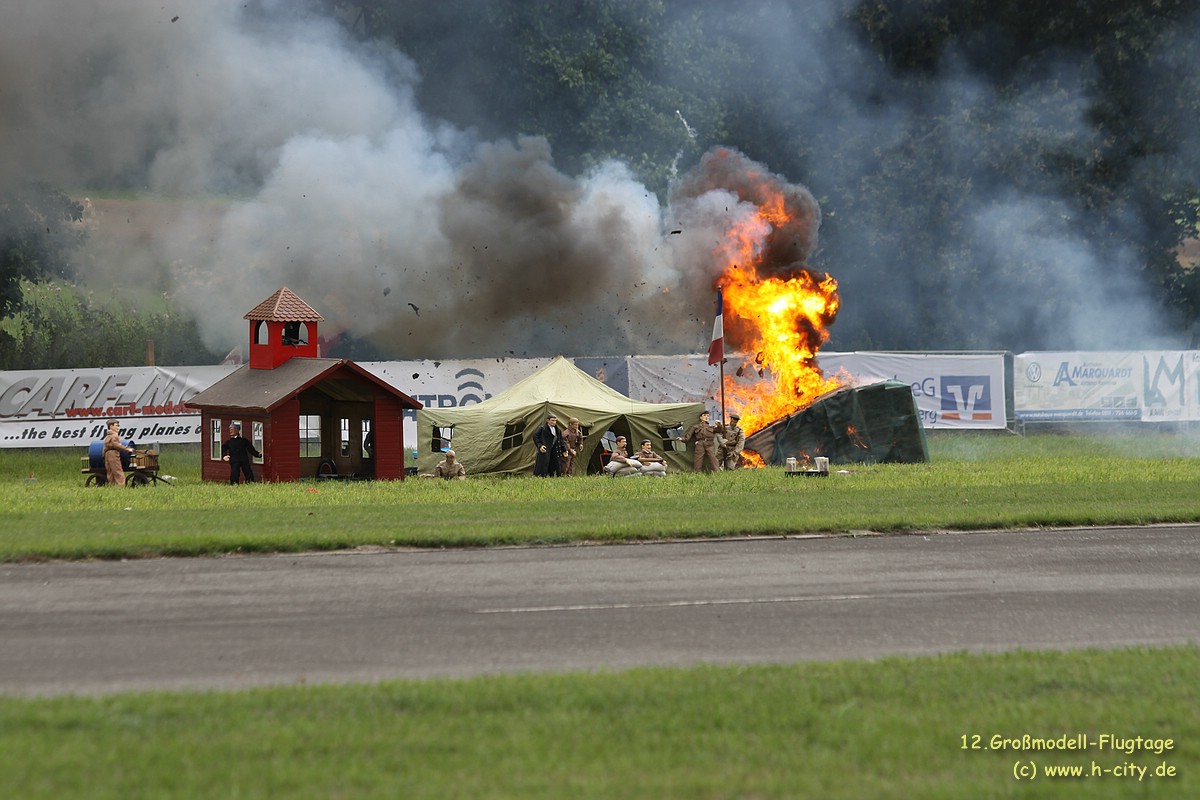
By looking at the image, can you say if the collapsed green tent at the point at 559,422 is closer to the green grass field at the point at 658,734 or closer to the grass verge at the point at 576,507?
the grass verge at the point at 576,507

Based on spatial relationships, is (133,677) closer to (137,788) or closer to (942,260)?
(137,788)

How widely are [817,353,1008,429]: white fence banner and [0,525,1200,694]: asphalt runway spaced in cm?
2383

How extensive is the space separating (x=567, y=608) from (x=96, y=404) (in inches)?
1210

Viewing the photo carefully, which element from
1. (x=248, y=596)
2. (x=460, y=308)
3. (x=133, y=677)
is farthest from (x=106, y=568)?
(x=460, y=308)

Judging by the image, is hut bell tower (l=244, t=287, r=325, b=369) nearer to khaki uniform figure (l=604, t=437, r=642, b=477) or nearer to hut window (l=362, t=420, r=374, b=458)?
hut window (l=362, t=420, r=374, b=458)

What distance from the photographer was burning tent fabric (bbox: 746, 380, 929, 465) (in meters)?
32.7

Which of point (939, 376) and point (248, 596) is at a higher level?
point (939, 376)

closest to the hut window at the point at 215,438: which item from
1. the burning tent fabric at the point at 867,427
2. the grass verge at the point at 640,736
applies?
the burning tent fabric at the point at 867,427

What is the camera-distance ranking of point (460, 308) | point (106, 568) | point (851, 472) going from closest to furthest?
point (106, 568)
point (851, 472)
point (460, 308)

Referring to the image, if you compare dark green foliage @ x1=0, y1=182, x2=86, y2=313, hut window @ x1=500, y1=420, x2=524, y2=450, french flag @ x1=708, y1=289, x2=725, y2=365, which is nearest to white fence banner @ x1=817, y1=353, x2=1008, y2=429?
french flag @ x1=708, y1=289, x2=725, y2=365

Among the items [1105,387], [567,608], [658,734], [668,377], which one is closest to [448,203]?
[668,377]

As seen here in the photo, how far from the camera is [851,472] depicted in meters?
29.5

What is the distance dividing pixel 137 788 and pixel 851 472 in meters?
23.6

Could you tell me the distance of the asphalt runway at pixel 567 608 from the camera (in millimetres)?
10766
